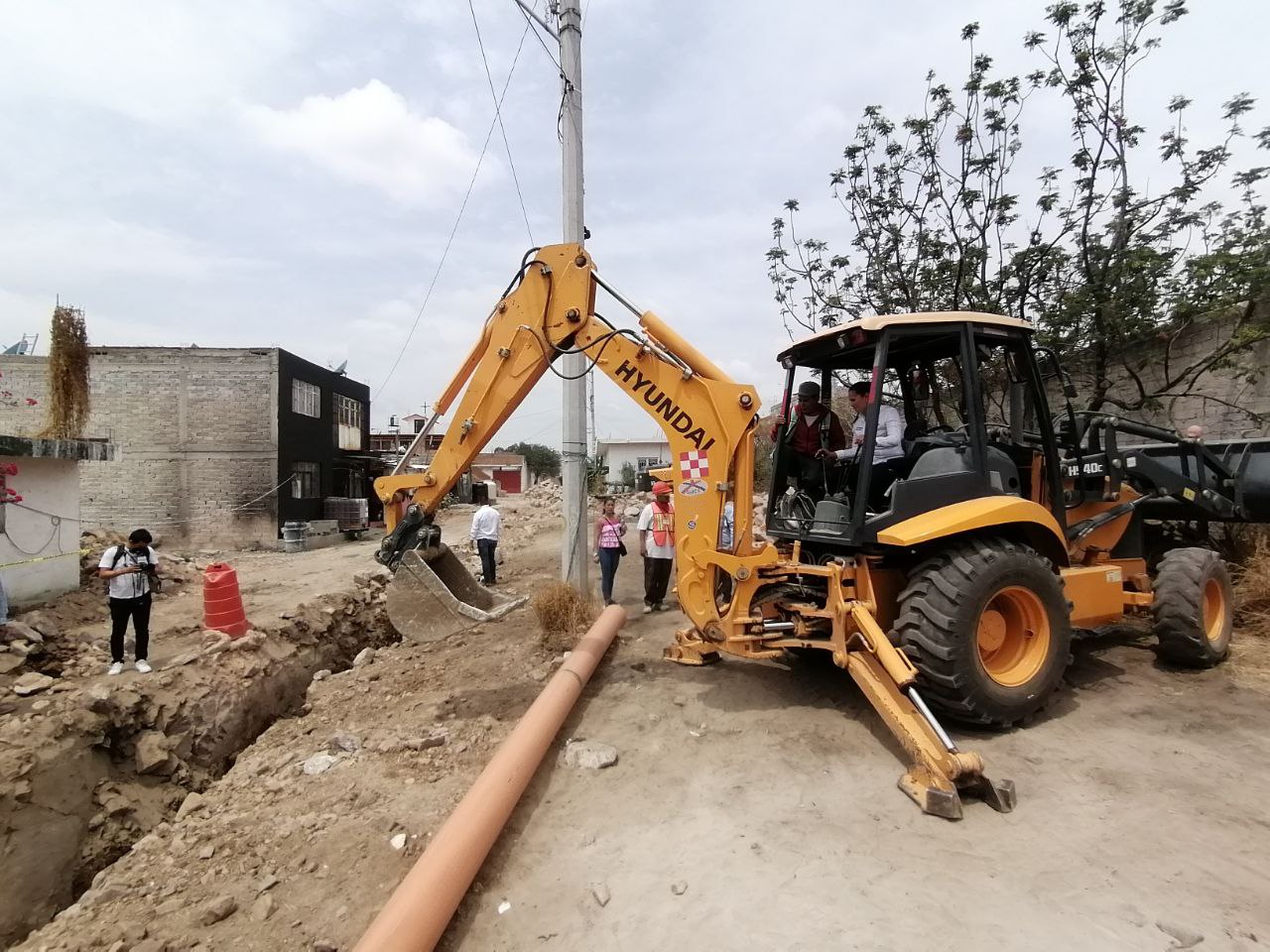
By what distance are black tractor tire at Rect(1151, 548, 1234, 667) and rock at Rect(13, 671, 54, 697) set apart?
9.06m

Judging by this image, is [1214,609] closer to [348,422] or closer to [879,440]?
[879,440]

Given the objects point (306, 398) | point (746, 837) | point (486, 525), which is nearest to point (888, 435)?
point (746, 837)

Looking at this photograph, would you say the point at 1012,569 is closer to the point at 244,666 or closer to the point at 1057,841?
the point at 1057,841

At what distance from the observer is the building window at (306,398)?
64.3ft

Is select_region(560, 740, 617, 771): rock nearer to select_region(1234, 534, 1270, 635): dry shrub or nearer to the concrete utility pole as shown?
the concrete utility pole

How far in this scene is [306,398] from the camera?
20469 millimetres

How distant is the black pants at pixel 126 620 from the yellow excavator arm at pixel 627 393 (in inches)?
152

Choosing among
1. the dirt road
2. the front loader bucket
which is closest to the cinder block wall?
the dirt road

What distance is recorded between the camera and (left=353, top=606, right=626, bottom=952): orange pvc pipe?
229cm

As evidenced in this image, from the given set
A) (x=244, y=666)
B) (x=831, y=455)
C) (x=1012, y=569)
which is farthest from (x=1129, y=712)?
(x=244, y=666)

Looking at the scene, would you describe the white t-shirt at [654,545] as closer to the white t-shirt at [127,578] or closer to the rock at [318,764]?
the rock at [318,764]

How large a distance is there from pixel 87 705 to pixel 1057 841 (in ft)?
20.7

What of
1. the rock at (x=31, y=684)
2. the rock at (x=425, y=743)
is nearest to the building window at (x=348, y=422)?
the rock at (x=31, y=684)

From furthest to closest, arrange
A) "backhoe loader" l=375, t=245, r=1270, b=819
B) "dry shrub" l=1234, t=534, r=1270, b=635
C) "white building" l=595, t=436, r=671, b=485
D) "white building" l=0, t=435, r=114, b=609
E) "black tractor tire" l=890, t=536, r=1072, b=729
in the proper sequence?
"white building" l=595, t=436, r=671, b=485 < "white building" l=0, t=435, r=114, b=609 < "dry shrub" l=1234, t=534, r=1270, b=635 < "backhoe loader" l=375, t=245, r=1270, b=819 < "black tractor tire" l=890, t=536, r=1072, b=729
